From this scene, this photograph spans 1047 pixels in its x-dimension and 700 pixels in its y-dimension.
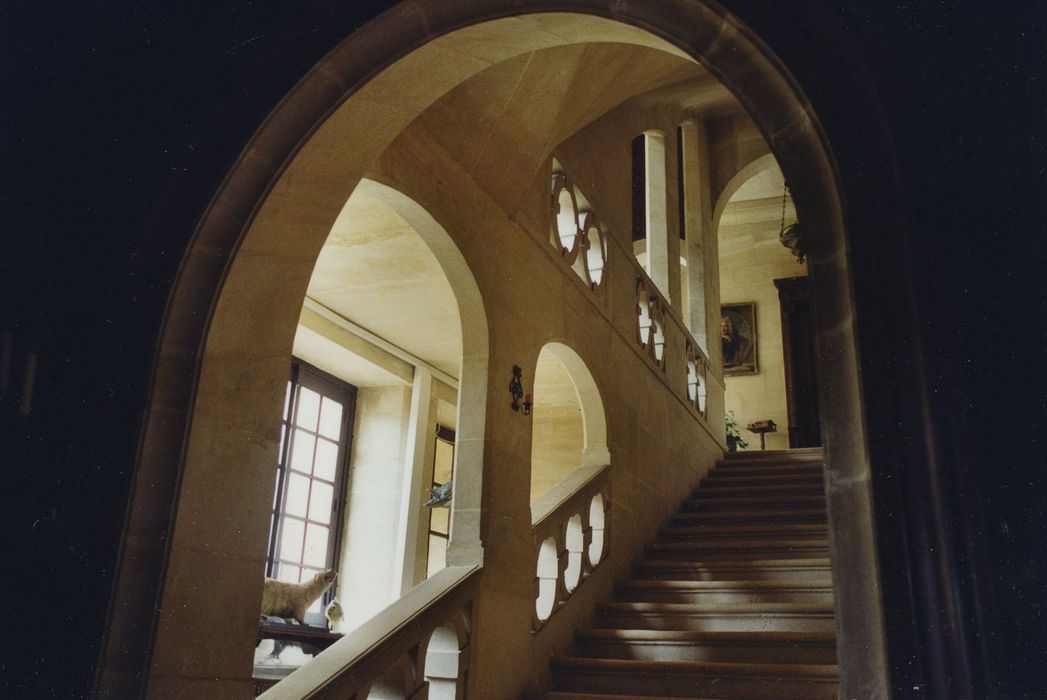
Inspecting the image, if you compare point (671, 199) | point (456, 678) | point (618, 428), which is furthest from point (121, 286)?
point (671, 199)

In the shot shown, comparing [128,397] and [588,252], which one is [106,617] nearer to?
[128,397]

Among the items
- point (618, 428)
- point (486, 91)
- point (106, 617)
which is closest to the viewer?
point (106, 617)

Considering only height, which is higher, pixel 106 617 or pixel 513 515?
pixel 513 515

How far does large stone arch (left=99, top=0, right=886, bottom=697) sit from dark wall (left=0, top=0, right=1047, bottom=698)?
0.19ft

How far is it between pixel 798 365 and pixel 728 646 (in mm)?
9298

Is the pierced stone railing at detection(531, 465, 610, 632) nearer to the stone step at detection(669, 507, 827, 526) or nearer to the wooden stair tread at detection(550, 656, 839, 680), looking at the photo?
the wooden stair tread at detection(550, 656, 839, 680)

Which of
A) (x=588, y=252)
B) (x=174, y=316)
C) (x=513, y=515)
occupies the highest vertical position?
(x=588, y=252)

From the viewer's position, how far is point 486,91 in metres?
4.84

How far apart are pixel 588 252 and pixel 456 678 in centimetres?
356

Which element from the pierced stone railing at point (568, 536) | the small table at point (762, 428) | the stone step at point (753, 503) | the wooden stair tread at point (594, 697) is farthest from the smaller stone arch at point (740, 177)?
the wooden stair tread at point (594, 697)

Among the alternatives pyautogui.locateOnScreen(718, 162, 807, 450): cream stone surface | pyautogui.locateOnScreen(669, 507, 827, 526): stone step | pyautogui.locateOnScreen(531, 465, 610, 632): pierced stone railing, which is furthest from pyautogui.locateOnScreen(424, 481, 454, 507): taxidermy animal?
pyautogui.locateOnScreen(718, 162, 807, 450): cream stone surface

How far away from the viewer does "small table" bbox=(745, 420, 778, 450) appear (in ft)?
43.7

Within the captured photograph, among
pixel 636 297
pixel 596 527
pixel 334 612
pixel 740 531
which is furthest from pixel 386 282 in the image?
pixel 740 531

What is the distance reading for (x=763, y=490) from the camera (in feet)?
26.4
